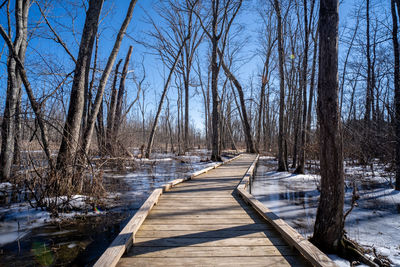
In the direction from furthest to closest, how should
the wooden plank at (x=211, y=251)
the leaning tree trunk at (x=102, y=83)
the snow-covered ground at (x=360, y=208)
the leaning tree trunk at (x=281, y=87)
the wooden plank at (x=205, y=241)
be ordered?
the leaning tree trunk at (x=281, y=87) → the leaning tree trunk at (x=102, y=83) → the snow-covered ground at (x=360, y=208) → the wooden plank at (x=205, y=241) → the wooden plank at (x=211, y=251)

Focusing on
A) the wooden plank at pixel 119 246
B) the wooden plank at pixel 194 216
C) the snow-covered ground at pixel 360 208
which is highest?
the wooden plank at pixel 119 246

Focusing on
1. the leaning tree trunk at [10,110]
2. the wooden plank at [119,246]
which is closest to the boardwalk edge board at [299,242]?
the wooden plank at [119,246]

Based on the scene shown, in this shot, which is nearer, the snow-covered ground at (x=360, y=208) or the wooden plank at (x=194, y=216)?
the wooden plank at (x=194, y=216)

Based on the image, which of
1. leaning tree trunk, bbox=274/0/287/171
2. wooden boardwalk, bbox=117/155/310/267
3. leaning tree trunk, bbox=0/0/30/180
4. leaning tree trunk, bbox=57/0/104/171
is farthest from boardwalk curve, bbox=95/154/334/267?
leaning tree trunk, bbox=274/0/287/171

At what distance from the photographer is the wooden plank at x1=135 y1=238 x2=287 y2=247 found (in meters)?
2.30

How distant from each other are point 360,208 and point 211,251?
15.9 ft

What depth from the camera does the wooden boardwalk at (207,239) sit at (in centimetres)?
202

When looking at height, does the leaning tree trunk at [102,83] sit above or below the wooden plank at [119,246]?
above

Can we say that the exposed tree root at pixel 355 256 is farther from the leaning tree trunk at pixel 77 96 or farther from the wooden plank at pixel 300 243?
the leaning tree trunk at pixel 77 96

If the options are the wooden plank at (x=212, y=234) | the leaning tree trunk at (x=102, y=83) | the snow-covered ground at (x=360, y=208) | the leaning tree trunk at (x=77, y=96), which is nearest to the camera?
the wooden plank at (x=212, y=234)

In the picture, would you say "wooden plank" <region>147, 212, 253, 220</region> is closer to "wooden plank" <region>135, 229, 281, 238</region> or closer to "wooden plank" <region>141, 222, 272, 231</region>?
"wooden plank" <region>141, 222, 272, 231</region>

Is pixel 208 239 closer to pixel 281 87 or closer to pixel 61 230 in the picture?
pixel 61 230

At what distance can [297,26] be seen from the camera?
12359 millimetres

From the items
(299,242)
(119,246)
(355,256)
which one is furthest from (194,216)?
(355,256)
